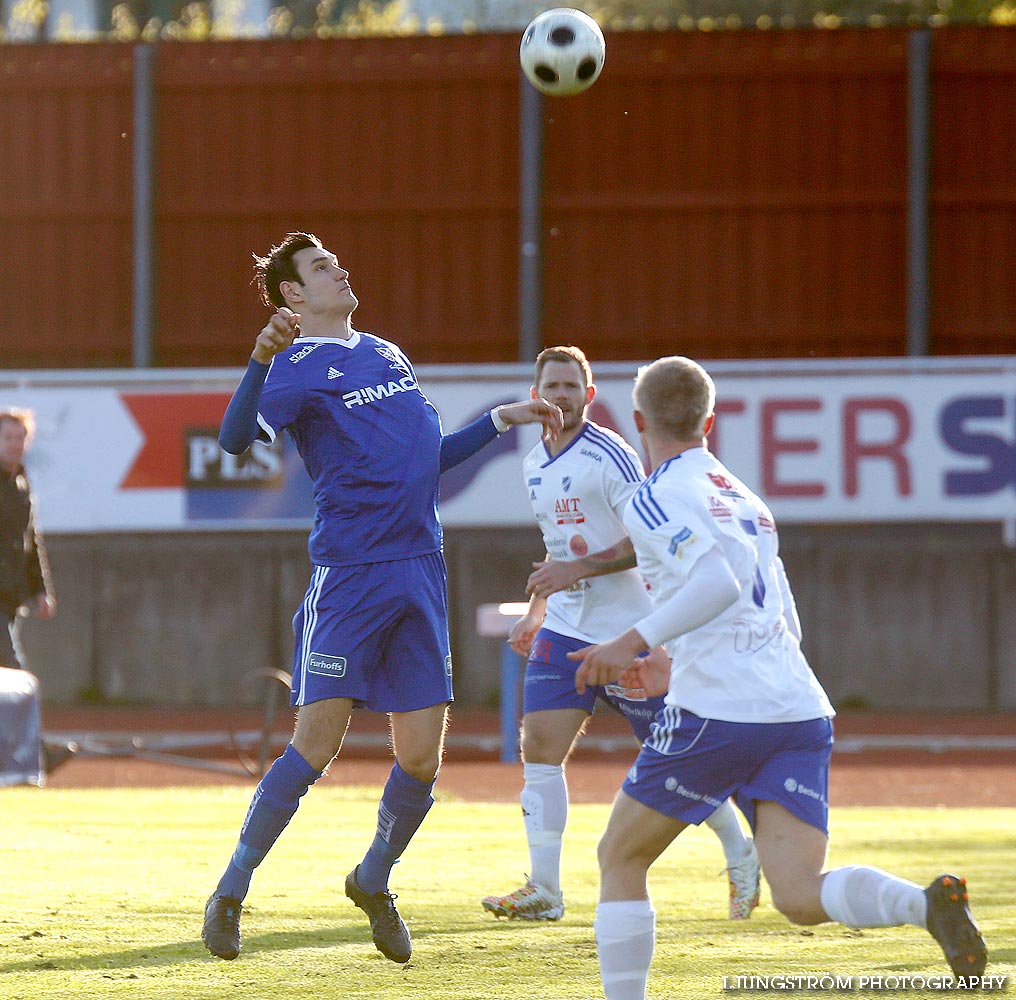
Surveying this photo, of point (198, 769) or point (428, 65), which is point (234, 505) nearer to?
point (198, 769)

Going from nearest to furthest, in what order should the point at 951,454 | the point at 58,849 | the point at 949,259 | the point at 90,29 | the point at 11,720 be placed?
the point at 11,720
the point at 58,849
the point at 951,454
the point at 949,259
the point at 90,29

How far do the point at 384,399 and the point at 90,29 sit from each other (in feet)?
154

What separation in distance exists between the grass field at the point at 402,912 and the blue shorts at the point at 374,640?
91cm

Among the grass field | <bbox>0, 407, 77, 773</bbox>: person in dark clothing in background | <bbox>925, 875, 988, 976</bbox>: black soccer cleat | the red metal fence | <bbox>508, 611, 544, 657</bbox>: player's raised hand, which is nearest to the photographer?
<bbox>925, 875, 988, 976</bbox>: black soccer cleat

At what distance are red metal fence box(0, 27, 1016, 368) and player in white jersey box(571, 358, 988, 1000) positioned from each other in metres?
17.0

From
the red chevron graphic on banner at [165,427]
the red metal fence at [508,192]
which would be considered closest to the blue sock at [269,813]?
the red chevron graphic on banner at [165,427]

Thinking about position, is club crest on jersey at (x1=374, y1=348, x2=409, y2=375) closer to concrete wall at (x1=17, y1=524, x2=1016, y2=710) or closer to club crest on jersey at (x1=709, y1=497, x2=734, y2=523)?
club crest on jersey at (x1=709, y1=497, x2=734, y2=523)

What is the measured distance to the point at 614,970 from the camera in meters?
4.88

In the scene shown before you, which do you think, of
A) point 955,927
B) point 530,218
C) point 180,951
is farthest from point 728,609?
point 530,218

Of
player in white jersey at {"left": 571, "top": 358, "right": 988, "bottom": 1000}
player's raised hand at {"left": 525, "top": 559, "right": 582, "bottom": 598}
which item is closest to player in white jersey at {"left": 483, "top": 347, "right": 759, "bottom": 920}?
player's raised hand at {"left": 525, "top": 559, "right": 582, "bottom": 598}

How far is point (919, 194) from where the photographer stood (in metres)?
21.4

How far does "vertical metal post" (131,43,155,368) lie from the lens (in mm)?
21953

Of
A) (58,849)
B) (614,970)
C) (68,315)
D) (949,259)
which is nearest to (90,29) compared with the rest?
(68,315)

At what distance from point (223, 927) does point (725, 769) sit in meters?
2.00
